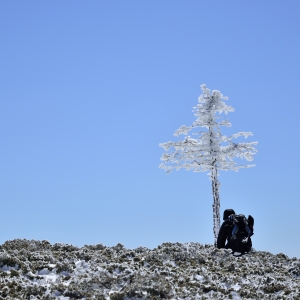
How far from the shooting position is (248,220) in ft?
80.2

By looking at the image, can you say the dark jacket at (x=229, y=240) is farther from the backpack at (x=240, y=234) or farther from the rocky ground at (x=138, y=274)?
the rocky ground at (x=138, y=274)

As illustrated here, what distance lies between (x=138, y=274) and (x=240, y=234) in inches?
343

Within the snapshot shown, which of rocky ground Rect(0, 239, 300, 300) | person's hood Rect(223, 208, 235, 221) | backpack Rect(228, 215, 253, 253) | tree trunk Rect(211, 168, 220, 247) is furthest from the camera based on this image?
tree trunk Rect(211, 168, 220, 247)

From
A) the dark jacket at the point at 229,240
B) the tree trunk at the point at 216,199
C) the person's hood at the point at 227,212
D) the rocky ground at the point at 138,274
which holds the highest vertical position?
the tree trunk at the point at 216,199

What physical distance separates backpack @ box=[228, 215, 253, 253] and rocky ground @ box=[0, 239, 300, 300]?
1.53m

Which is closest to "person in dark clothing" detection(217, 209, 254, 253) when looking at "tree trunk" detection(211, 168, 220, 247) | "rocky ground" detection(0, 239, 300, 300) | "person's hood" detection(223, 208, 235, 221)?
"person's hood" detection(223, 208, 235, 221)

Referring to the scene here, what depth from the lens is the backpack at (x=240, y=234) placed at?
24109 millimetres

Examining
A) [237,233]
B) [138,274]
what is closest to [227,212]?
[237,233]

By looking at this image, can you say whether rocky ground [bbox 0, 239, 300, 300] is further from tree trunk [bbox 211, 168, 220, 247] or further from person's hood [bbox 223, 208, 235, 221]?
tree trunk [bbox 211, 168, 220, 247]

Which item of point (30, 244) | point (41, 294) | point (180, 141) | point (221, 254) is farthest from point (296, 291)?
point (180, 141)

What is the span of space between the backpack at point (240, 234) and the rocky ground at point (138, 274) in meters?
1.53

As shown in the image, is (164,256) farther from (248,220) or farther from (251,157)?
(251,157)

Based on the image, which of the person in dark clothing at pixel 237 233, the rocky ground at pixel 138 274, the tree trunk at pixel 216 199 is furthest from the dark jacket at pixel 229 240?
the tree trunk at pixel 216 199

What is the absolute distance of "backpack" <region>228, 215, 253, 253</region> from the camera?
79.1 ft
